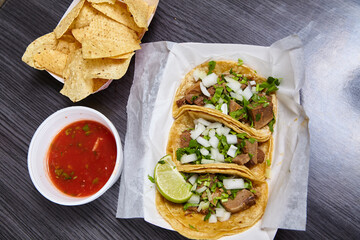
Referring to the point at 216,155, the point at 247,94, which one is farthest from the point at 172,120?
the point at 247,94

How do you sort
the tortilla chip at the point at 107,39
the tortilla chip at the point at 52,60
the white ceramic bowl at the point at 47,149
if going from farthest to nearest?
the tortilla chip at the point at 52,60, the tortilla chip at the point at 107,39, the white ceramic bowl at the point at 47,149

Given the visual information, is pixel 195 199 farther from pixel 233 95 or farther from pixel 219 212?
pixel 233 95

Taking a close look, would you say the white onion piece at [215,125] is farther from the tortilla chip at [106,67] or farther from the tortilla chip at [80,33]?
the tortilla chip at [80,33]

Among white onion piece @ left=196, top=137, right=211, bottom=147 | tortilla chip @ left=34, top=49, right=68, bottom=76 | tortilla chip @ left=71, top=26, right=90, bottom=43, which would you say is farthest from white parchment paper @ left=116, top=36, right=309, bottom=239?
tortilla chip @ left=34, top=49, right=68, bottom=76

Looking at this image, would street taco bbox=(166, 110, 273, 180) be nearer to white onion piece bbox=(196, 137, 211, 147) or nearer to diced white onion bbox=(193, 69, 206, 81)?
white onion piece bbox=(196, 137, 211, 147)

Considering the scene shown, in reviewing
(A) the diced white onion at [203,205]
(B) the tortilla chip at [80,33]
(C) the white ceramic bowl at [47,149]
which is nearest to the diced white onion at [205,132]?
(A) the diced white onion at [203,205]

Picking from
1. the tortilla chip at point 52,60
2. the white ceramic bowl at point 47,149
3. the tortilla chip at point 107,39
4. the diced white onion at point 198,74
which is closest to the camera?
the white ceramic bowl at point 47,149

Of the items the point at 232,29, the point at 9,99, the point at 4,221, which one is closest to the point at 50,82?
the point at 9,99
